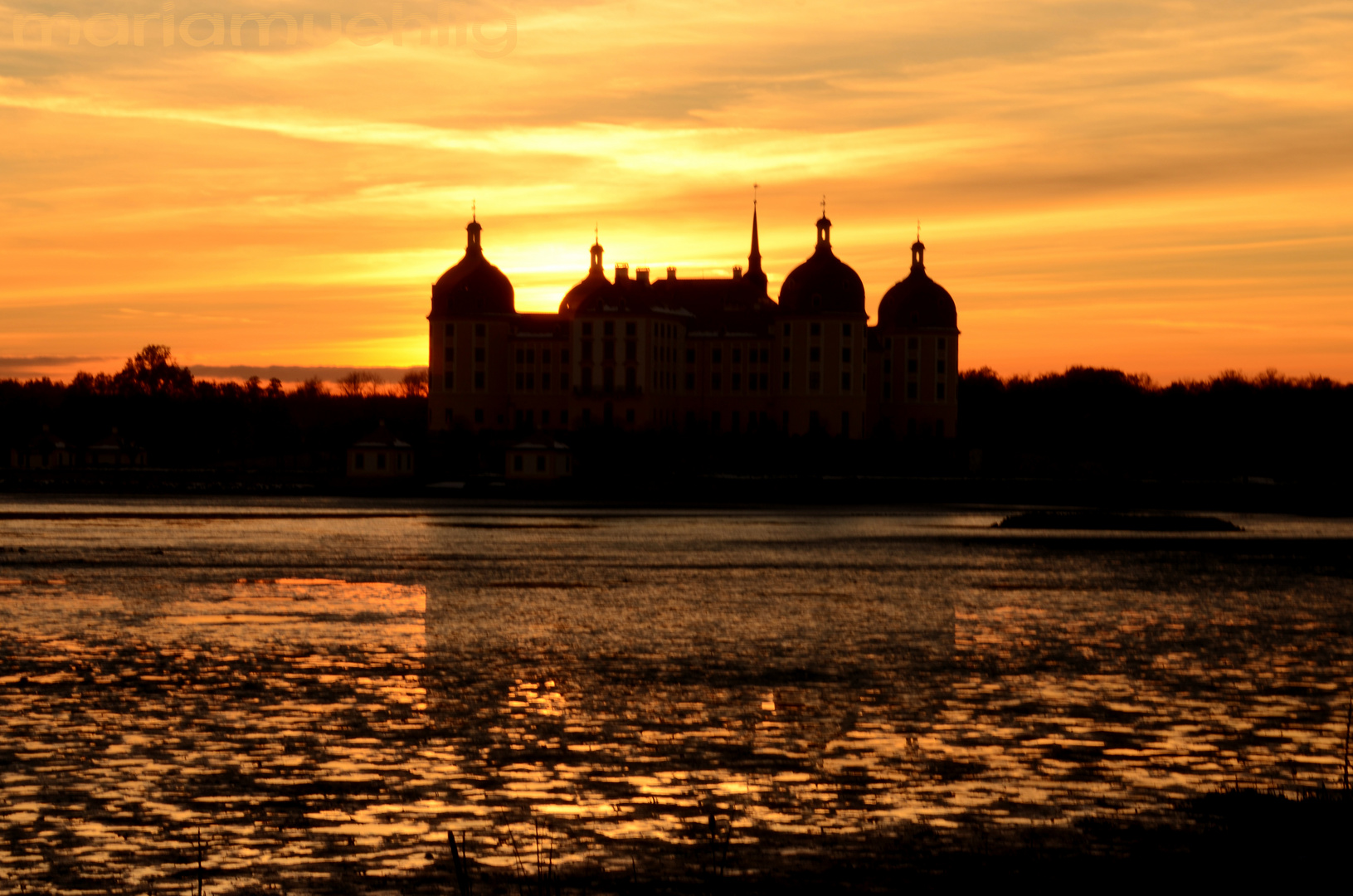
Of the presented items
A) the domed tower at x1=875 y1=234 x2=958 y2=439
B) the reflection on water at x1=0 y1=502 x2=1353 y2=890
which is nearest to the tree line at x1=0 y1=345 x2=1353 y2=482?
the domed tower at x1=875 y1=234 x2=958 y2=439

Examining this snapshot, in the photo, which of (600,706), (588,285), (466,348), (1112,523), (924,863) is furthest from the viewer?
(588,285)

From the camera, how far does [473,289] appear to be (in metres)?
133

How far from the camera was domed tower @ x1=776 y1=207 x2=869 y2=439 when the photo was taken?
12556cm

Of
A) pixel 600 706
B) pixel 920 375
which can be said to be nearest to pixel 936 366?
pixel 920 375

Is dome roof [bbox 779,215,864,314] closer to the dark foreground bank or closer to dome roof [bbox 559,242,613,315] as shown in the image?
dome roof [bbox 559,242,613,315]

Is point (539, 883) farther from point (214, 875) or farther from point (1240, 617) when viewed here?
point (1240, 617)

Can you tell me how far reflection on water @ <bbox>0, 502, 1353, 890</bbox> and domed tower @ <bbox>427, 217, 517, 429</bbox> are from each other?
286 ft

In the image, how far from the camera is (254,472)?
13025cm

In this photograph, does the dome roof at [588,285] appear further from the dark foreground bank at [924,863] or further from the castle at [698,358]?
the dark foreground bank at [924,863]

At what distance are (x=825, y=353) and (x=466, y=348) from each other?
27.6 meters

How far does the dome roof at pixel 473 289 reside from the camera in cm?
13150

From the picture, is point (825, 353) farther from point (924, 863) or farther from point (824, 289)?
point (924, 863)

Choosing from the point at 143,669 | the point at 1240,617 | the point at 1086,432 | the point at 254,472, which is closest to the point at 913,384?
the point at 1086,432

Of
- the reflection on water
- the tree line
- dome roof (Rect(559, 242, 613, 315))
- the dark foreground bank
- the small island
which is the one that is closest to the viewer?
the dark foreground bank
